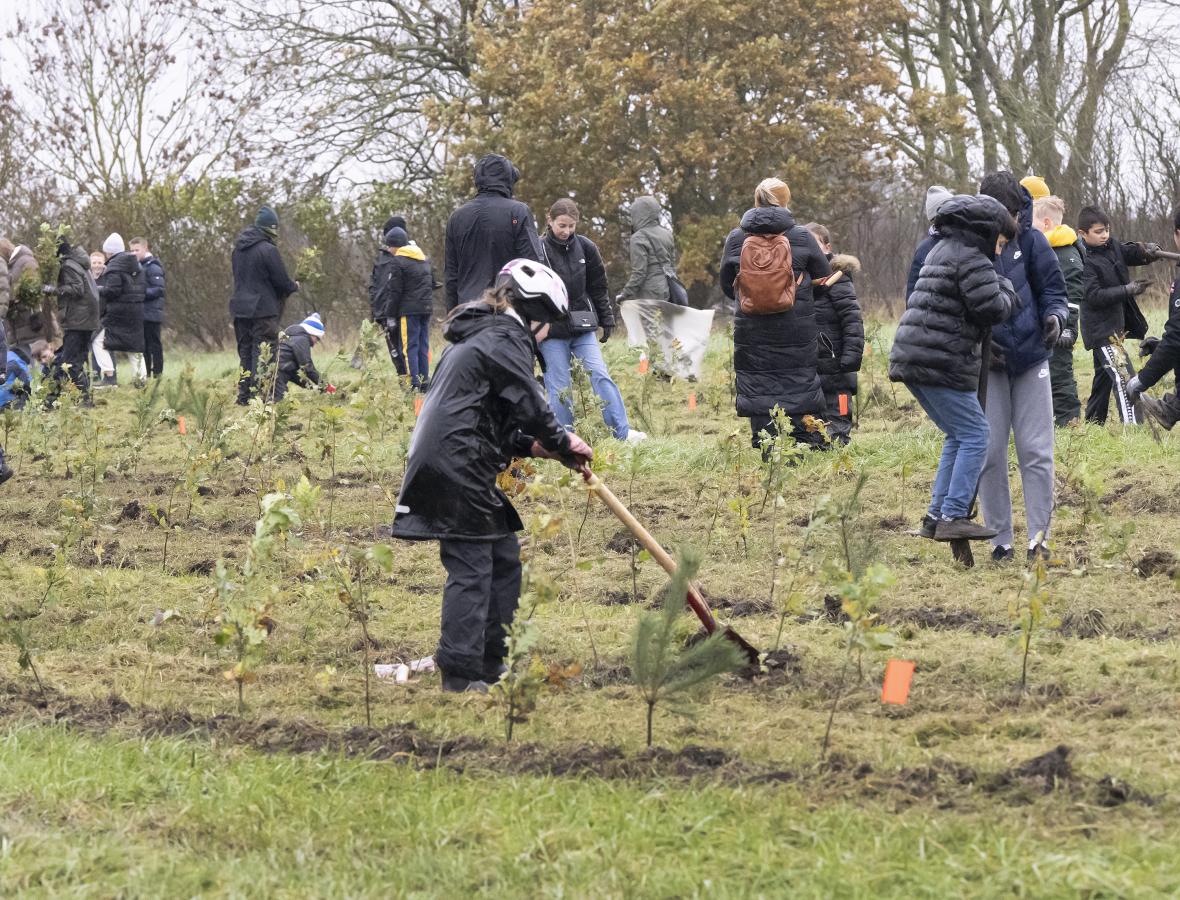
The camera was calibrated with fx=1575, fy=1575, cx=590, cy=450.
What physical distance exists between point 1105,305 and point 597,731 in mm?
7078

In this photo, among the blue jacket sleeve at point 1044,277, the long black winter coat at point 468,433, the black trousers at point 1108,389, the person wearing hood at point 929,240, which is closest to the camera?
the long black winter coat at point 468,433

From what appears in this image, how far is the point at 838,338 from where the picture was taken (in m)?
9.64

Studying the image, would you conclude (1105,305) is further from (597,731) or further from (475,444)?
(597,731)

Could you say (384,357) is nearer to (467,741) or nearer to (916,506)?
(916,506)

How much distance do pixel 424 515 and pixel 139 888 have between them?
73.0 inches

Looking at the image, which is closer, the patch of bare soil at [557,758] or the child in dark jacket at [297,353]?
the patch of bare soil at [557,758]

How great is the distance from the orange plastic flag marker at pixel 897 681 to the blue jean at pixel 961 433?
6.76 ft

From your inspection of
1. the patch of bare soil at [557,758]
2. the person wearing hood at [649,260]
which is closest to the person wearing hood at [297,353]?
the person wearing hood at [649,260]

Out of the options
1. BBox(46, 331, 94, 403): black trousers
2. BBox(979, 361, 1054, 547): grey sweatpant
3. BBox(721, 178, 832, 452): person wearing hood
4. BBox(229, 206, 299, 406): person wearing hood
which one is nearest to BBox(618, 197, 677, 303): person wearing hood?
BBox(229, 206, 299, 406): person wearing hood

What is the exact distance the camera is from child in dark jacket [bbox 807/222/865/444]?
9484 millimetres

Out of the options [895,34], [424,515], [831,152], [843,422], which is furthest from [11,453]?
[895,34]

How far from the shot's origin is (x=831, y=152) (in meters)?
22.8

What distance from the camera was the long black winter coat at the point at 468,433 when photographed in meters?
5.11

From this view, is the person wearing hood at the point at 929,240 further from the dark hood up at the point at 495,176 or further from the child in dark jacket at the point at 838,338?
the dark hood up at the point at 495,176
